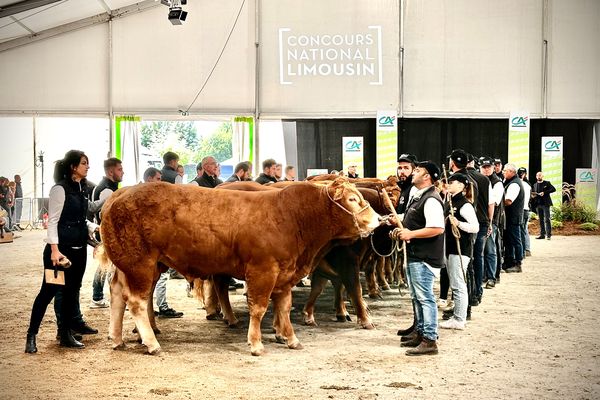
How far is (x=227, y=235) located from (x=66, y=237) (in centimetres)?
148

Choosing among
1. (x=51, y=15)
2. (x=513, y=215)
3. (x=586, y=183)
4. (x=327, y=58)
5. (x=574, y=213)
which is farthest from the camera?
(x=586, y=183)

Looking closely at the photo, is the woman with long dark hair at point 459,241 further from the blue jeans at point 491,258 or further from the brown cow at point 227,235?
the blue jeans at point 491,258

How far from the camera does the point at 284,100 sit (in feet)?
69.0

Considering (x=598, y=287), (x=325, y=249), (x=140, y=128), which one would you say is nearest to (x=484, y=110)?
(x=140, y=128)

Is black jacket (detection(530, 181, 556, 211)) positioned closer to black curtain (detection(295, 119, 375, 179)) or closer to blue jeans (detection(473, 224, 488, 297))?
black curtain (detection(295, 119, 375, 179))

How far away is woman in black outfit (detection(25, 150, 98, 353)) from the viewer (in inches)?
269

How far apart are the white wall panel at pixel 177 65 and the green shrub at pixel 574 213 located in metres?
9.26

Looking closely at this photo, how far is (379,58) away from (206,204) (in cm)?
1494

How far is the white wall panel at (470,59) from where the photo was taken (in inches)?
834

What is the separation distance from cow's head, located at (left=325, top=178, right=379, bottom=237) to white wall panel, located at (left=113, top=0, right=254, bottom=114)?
14233mm

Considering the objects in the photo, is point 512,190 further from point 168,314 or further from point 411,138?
point 411,138

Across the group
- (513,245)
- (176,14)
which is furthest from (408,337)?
(176,14)

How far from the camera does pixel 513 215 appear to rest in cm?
1266

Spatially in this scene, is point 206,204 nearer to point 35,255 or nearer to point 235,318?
point 235,318
